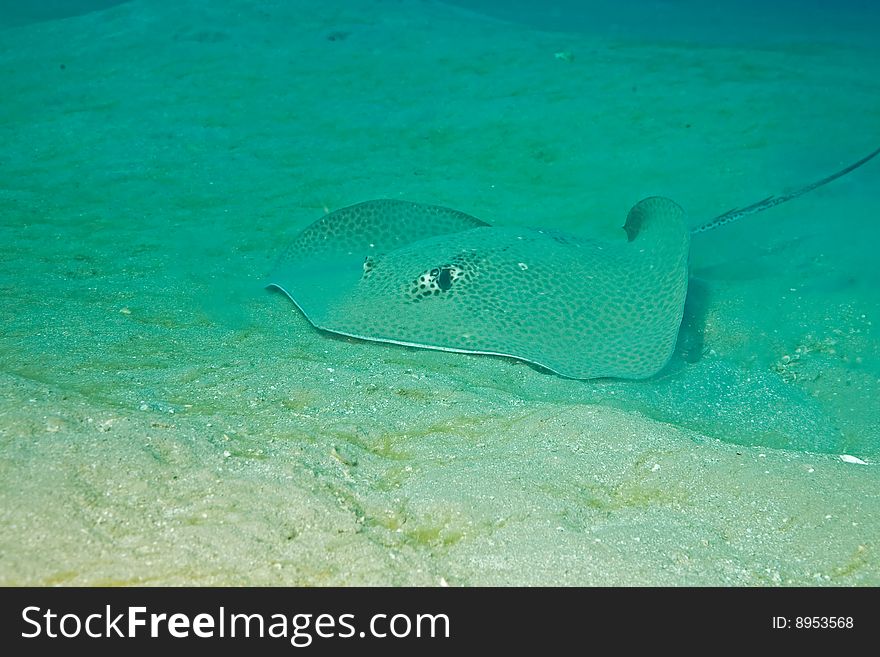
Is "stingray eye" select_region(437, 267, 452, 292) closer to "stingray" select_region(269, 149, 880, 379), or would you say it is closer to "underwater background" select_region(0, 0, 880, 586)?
"stingray" select_region(269, 149, 880, 379)

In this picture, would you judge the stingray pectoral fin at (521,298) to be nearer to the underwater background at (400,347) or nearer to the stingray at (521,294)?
the stingray at (521,294)

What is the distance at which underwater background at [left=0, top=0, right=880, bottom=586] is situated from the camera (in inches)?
86.9

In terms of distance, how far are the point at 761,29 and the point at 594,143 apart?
13374 millimetres

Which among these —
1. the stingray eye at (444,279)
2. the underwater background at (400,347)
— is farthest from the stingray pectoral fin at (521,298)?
the underwater background at (400,347)

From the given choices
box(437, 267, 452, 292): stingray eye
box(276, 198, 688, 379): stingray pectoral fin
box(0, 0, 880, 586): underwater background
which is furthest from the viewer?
box(437, 267, 452, 292): stingray eye

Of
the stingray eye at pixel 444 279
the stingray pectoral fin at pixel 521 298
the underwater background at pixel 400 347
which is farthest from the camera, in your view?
the stingray eye at pixel 444 279

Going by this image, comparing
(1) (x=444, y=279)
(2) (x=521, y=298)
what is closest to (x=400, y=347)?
(1) (x=444, y=279)

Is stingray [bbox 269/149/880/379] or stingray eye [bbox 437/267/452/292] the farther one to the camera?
stingray eye [bbox 437/267/452/292]

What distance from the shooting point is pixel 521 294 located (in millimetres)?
4457

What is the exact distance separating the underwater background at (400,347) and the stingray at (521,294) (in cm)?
18

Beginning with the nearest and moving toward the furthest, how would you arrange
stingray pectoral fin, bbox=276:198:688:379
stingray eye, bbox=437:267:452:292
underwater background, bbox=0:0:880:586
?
underwater background, bbox=0:0:880:586 < stingray pectoral fin, bbox=276:198:688:379 < stingray eye, bbox=437:267:452:292

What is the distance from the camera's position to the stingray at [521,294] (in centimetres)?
407

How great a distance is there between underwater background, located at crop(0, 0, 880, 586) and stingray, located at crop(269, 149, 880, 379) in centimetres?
18

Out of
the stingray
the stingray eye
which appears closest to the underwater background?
the stingray
